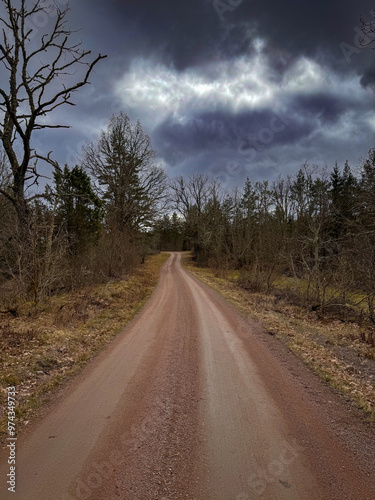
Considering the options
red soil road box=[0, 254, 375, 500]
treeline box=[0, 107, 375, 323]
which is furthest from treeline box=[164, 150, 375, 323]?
red soil road box=[0, 254, 375, 500]

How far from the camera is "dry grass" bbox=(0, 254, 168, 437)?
514 cm

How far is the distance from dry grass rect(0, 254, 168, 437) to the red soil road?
0.53 m

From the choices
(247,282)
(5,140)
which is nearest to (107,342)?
(5,140)

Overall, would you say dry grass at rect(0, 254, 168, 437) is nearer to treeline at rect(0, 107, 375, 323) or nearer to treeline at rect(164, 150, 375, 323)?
treeline at rect(0, 107, 375, 323)

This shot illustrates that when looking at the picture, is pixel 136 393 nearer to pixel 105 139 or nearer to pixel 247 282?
pixel 247 282

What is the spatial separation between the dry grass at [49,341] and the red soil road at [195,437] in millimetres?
529

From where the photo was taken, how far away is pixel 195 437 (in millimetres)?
3842

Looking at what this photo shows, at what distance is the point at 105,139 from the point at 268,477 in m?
29.8

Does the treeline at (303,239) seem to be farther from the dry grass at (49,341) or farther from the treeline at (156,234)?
the dry grass at (49,341)

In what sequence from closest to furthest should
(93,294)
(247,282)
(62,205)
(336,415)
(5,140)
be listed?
(336,415) → (5,140) → (93,294) → (62,205) → (247,282)

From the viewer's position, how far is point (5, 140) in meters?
10.2

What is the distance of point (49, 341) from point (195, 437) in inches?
207

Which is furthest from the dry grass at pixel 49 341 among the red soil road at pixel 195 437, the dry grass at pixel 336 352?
the dry grass at pixel 336 352

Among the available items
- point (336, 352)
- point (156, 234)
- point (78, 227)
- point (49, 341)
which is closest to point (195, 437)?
point (49, 341)
